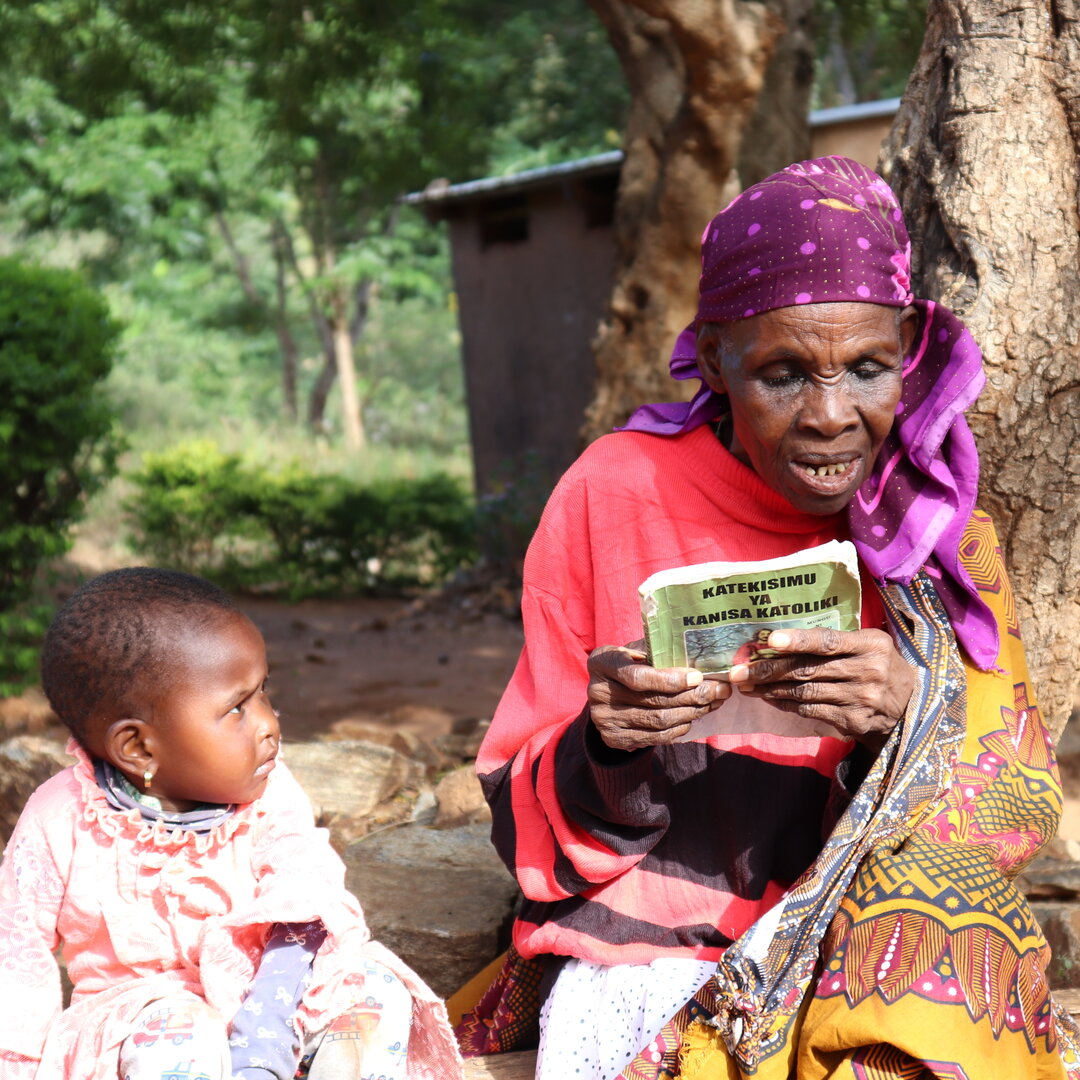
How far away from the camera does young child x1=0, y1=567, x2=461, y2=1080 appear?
6.77ft

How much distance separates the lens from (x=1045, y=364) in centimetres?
266

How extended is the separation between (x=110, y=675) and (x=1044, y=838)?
167 cm

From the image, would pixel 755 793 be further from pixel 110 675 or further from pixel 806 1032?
pixel 110 675

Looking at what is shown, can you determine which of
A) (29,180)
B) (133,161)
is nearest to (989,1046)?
(133,161)

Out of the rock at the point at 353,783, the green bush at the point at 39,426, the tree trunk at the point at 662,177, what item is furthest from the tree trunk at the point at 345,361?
the rock at the point at 353,783

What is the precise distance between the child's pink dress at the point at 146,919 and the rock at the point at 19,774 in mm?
2388

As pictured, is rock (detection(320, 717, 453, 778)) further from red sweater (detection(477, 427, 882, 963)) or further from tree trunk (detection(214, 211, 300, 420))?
tree trunk (detection(214, 211, 300, 420))

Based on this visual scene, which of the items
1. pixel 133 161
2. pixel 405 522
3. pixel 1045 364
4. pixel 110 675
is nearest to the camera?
pixel 110 675

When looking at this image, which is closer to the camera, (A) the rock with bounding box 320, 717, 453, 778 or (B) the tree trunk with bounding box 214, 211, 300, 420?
(A) the rock with bounding box 320, 717, 453, 778

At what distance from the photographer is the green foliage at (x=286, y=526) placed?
447 inches

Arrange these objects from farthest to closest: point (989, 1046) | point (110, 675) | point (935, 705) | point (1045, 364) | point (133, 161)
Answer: point (133, 161), point (1045, 364), point (110, 675), point (935, 705), point (989, 1046)

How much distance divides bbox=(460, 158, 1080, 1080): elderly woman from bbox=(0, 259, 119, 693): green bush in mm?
4483

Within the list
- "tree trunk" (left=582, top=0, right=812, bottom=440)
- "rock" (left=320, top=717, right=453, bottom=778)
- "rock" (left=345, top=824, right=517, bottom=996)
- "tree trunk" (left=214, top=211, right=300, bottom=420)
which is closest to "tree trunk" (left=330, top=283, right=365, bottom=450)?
"tree trunk" (left=214, top=211, right=300, bottom=420)

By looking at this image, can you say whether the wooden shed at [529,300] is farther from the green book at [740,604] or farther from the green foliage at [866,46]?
the green book at [740,604]
